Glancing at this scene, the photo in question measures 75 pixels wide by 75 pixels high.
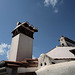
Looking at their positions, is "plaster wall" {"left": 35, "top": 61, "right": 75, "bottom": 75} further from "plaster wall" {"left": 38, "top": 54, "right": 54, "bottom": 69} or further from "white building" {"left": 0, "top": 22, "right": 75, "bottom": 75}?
"plaster wall" {"left": 38, "top": 54, "right": 54, "bottom": 69}

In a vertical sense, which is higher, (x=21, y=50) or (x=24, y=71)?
(x=21, y=50)

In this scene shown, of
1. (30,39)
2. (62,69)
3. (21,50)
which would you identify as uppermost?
(30,39)

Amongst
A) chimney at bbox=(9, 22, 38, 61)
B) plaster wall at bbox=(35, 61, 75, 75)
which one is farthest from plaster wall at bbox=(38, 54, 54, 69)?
chimney at bbox=(9, 22, 38, 61)

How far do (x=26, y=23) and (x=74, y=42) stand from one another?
839 inches

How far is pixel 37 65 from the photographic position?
5.25 metres

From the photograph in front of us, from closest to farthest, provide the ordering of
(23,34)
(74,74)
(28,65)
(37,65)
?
(74,74)
(28,65)
(37,65)
(23,34)

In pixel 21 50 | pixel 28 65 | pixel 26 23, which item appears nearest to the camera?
pixel 28 65

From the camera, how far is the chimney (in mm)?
7613

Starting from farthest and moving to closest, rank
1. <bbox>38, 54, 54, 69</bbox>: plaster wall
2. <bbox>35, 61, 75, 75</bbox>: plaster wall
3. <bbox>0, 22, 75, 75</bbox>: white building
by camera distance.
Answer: <bbox>38, 54, 54, 69</bbox>: plaster wall
<bbox>0, 22, 75, 75</bbox>: white building
<bbox>35, 61, 75, 75</bbox>: plaster wall

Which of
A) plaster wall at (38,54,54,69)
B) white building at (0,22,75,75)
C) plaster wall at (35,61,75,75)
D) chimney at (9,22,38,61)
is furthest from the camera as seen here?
chimney at (9,22,38,61)

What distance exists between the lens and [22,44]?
825 cm

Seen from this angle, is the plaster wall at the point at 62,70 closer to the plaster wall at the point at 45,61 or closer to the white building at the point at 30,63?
the white building at the point at 30,63

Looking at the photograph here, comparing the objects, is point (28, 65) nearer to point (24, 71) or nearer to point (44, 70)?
point (24, 71)

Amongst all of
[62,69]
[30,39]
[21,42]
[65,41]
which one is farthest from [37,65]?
[65,41]
